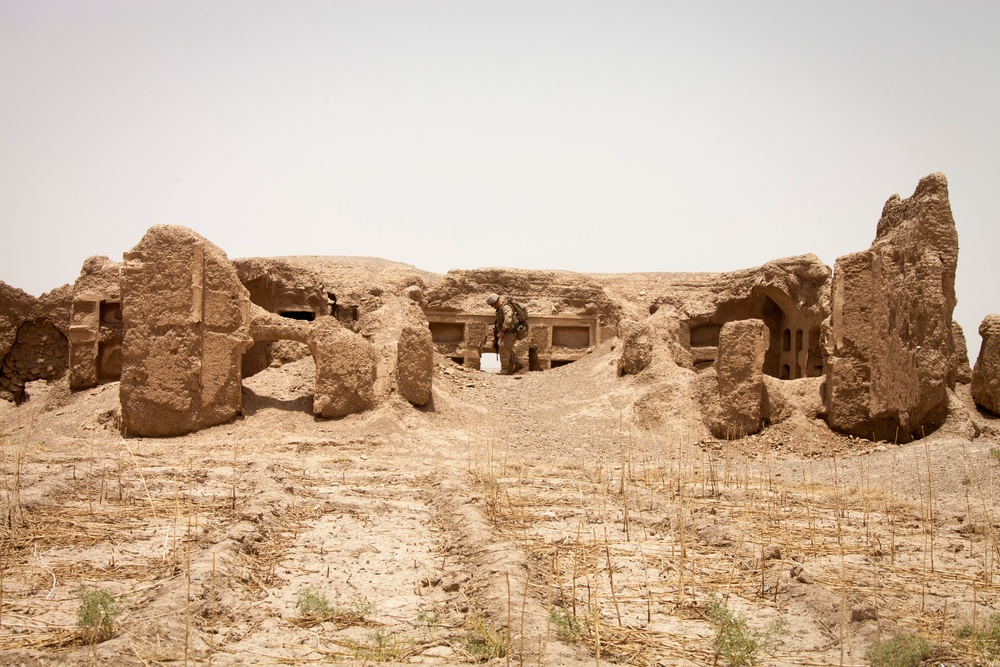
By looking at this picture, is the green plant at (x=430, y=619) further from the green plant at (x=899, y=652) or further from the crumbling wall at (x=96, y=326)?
the crumbling wall at (x=96, y=326)

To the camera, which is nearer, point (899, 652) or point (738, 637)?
point (899, 652)

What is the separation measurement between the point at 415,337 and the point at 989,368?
346 inches

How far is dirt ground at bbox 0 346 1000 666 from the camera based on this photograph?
4.64 metres

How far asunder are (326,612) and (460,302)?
678 inches

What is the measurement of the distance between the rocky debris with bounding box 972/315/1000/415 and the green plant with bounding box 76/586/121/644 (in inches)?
481

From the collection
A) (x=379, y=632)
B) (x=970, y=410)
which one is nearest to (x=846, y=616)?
(x=379, y=632)

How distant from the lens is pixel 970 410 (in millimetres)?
13023

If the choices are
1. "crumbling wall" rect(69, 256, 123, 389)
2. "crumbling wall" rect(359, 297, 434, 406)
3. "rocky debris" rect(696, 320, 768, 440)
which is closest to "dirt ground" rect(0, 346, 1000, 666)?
"rocky debris" rect(696, 320, 768, 440)

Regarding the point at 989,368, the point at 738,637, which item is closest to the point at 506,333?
the point at 989,368

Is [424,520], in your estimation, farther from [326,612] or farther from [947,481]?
[947,481]

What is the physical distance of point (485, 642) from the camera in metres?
4.57

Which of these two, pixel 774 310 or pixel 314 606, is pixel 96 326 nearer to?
pixel 314 606

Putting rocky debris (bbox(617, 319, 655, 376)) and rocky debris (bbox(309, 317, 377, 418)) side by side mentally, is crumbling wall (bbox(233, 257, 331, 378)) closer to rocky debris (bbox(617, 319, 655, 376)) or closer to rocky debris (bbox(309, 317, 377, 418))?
rocky debris (bbox(309, 317, 377, 418))

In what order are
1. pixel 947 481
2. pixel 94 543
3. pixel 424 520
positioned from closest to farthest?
pixel 94 543 < pixel 424 520 < pixel 947 481
